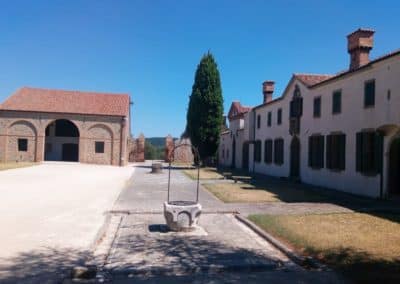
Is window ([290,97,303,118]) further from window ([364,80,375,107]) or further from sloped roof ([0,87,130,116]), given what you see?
sloped roof ([0,87,130,116])

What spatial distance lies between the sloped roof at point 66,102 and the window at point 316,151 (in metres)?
25.4

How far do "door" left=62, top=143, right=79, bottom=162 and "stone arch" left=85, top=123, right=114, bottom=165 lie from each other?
14.2 feet

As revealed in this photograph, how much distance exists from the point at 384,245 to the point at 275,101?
20830mm

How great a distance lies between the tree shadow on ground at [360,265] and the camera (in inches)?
243

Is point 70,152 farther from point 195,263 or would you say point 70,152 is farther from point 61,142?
point 195,263

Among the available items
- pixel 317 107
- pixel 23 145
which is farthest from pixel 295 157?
pixel 23 145

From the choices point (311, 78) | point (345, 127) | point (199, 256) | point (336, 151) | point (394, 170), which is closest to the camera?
point (199, 256)

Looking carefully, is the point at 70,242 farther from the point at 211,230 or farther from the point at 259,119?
the point at 259,119

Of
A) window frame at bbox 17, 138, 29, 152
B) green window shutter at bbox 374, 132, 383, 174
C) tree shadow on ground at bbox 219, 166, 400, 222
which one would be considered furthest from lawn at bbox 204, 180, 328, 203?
window frame at bbox 17, 138, 29, 152

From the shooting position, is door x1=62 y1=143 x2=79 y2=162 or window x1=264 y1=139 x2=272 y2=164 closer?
window x1=264 y1=139 x2=272 y2=164

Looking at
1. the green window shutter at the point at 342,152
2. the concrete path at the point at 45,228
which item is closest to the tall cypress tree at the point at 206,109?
the green window shutter at the point at 342,152

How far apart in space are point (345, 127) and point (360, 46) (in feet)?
13.9

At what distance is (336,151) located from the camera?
19.2 meters

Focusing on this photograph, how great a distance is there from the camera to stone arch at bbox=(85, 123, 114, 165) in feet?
142
